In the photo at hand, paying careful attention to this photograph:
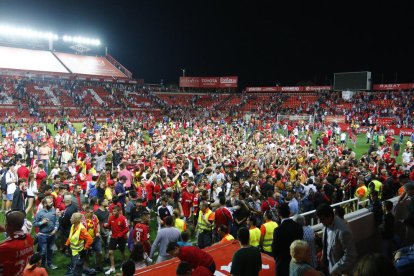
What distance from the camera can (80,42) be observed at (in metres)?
66.5

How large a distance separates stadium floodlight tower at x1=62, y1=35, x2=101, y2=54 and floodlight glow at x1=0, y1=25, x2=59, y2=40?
95.9 inches

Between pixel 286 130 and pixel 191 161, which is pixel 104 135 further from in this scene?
pixel 286 130

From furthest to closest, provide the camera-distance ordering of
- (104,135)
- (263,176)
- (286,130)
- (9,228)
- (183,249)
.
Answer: (286,130) < (104,135) < (263,176) < (183,249) < (9,228)

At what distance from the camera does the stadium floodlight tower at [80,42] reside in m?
65.5

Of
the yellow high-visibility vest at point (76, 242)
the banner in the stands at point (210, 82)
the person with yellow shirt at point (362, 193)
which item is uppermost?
the banner in the stands at point (210, 82)

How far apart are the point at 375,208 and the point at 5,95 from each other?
43.0 meters

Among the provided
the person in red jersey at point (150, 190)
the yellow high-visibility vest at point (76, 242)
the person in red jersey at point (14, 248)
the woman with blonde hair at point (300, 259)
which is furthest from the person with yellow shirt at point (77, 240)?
the woman with blonde hair at point (300, 259)

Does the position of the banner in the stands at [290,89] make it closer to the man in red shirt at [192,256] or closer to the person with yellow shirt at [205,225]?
the person with yellow shirt at [205,225]

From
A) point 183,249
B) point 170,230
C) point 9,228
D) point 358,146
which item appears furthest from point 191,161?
point 358,146

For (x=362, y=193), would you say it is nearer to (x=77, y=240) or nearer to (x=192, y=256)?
(x=192, y=256)

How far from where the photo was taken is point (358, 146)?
28969 millimetres

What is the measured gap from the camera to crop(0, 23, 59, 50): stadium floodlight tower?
57.6 metres

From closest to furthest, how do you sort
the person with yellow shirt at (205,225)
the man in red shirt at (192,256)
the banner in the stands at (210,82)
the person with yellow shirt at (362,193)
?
1. the man in red shirt at (192,256)
2. the person with yellow shirt at (205,225)
3. the person with yellow shirt at (362,193)
4. the banner in the stands at (210,82)

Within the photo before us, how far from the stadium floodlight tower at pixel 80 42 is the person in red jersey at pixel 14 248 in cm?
6781
